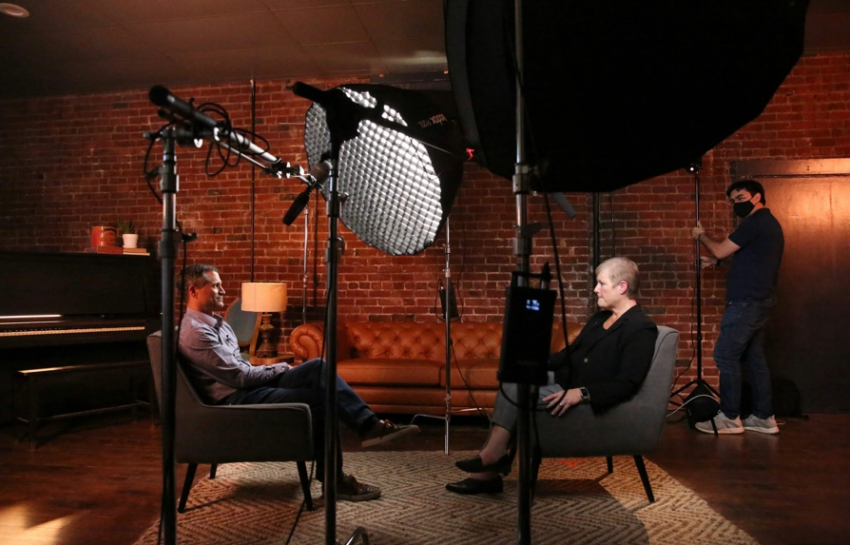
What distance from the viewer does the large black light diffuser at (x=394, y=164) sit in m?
1.21

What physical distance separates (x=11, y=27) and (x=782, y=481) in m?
5.56

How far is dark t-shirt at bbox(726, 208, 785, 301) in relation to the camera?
372 cm

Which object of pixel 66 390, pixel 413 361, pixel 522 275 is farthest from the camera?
pixel 66 390

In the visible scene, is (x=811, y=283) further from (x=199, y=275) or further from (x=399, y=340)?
(x=199, y=275)

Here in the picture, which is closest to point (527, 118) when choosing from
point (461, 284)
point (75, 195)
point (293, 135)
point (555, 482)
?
point (555, 482)

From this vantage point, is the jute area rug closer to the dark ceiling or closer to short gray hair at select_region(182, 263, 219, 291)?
short gray hair at select_region(182, 263, 219, 291)

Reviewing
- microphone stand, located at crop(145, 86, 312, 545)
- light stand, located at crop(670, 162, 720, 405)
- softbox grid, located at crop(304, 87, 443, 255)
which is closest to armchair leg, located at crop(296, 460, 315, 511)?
microphone stand, located at crop(145, 86, 312, 545)

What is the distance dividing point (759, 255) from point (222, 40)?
4.13 meters

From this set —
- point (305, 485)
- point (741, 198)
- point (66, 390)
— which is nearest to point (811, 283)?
point (741, 198)

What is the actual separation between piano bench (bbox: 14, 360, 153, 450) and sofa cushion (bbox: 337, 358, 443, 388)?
1.47 meters

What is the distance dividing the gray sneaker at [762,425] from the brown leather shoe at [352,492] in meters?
2.77

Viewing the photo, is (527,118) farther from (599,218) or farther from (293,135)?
(293,135)

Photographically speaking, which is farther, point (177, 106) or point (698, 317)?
point (698, 317)

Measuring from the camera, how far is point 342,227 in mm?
5008
